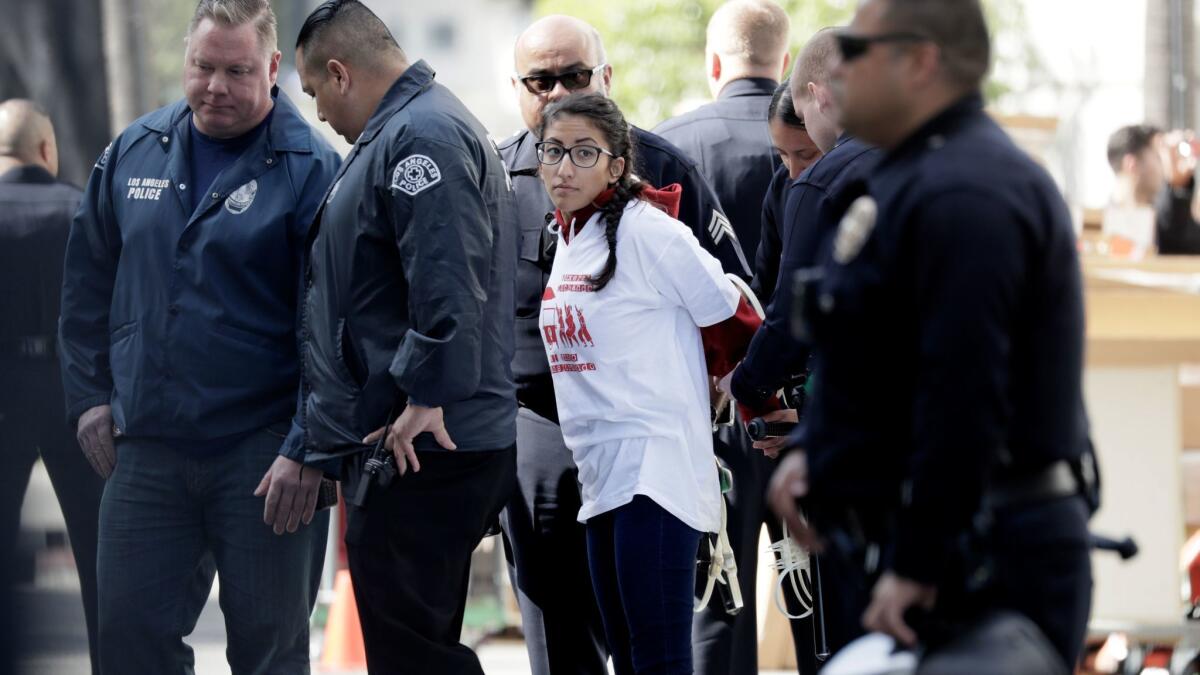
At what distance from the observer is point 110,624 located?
4.58 meters

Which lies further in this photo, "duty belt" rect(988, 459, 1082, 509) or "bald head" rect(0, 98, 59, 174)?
"bald head" rect(0, 98, 59, 174)

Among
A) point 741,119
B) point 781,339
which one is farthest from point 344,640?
point 781,339

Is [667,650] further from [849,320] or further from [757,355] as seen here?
[849,320]

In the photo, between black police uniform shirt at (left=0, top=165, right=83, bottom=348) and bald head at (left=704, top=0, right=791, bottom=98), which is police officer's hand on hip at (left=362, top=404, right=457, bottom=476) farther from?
bald head at (left=704, top=0, right=791, bottom=98)

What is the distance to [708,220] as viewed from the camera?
497 cm

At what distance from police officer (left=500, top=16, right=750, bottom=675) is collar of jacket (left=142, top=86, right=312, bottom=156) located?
628 mm

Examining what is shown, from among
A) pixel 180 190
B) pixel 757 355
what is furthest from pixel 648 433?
pixel 180 190

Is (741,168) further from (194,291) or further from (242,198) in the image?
(194,291)

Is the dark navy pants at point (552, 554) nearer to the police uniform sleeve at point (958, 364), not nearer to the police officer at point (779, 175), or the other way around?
the police officer at point (779, 175)

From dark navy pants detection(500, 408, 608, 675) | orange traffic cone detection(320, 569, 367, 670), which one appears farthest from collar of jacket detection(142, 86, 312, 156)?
orange traffic cone detection(320, 569, 367, 670)

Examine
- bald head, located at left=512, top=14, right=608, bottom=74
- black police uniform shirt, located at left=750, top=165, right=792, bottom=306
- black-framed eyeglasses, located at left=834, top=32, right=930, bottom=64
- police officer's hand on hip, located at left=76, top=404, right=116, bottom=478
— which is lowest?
police officer's hand on hip, located at left=76, top=404, right=116, bottom=478

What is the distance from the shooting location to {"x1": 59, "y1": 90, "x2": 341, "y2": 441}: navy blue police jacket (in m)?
4.53

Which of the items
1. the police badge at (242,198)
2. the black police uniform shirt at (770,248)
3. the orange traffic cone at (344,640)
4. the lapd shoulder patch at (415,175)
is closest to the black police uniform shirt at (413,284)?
the lapd shoulder patch at (415,175)

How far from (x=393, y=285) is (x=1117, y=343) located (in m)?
3.34
